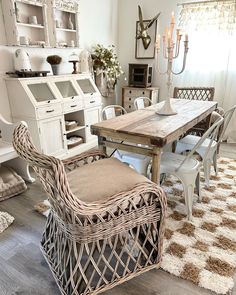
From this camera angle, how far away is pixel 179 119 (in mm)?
2053

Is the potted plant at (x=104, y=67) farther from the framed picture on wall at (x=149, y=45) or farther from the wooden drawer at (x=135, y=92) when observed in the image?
the framed picture on wall at (x=149, y=45)

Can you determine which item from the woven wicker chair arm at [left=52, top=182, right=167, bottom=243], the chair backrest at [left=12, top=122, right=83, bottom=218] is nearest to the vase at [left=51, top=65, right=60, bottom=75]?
the chair backrest at [left=12, top=122, right=83, bottom=218]

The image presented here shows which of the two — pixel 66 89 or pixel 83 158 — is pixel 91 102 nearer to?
pixel 66 89

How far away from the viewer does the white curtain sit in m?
3.53

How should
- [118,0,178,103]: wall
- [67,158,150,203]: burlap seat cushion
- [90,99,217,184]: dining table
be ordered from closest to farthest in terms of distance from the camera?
[67,158,150,203]: burlap seat cushion < [90,99,217,184]: dining table < [118,0,178,103]: wall

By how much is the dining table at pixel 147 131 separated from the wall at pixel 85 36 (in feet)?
5.06

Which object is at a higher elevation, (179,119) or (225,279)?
(179,119)

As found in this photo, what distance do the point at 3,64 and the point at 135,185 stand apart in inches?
88.1

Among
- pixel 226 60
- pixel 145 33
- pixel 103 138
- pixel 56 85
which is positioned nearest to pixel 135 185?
pixel 103 138

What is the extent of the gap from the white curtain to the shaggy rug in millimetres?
1913

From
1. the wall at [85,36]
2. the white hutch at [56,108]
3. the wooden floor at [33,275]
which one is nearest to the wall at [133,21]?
the wall at [85,36]

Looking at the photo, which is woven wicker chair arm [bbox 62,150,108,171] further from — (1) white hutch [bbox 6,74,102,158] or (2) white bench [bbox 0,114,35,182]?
(1) white hutch [bbox 6,74,102,158]

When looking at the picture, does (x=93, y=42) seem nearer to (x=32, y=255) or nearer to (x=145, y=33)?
(x=145, y=33)

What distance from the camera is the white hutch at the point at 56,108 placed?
2.65m
